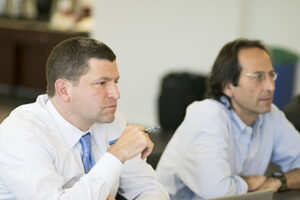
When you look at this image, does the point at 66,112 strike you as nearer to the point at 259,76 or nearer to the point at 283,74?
the point at 259,76

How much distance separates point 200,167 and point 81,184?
31.8 inches

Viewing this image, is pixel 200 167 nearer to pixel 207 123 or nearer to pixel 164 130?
pixel 207 123

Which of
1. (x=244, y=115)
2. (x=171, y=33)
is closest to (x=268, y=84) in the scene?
(x=244, y=115)

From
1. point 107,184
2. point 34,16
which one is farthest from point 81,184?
point 34,16

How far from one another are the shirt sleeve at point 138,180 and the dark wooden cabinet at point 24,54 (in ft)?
17.4

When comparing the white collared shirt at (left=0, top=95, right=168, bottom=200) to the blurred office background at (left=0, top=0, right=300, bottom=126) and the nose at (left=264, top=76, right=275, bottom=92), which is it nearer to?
the nose at (left=264, top=76, right=275, bottom=92)

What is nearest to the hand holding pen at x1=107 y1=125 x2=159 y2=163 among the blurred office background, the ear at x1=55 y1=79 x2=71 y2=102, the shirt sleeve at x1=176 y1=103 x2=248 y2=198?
the ear at x1=55 y1=79 x2=71 y2=102

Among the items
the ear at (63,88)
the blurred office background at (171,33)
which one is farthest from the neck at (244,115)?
the blurred office background at (171,33)

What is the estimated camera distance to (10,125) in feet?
6.07

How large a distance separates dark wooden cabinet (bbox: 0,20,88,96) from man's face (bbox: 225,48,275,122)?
496 centimetres

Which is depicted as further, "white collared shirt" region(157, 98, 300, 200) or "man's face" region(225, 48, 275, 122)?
"man's face" region(225, 48, 275, 122)

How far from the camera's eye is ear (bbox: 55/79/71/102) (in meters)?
1.95

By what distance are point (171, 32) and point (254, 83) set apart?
362 centimetres

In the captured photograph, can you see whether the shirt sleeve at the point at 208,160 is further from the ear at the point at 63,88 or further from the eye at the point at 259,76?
the ear at the point at 63,88
